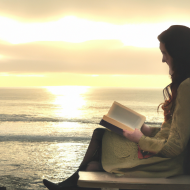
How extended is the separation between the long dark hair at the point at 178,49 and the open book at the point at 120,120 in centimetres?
33

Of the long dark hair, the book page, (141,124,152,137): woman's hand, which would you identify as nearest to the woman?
the long dark hair

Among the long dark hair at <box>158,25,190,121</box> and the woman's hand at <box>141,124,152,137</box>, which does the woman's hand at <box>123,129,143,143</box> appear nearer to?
the long dark hair at <box>158,25,190,121</box>

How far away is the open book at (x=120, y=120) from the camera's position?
198 centimetres

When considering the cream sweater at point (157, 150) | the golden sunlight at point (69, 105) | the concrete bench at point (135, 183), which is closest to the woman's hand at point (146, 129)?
the cream sweater at point (157, 150)

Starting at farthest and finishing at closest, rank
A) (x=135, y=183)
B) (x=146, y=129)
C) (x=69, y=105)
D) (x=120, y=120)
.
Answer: (x=69, y=105) → (x=146, y=129) → (x=120, y=120) → (x=135, y=183)

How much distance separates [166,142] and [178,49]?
0.73m

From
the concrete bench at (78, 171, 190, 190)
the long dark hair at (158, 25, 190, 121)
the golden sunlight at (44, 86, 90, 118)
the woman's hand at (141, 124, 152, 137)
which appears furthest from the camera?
the golden sunlight at (44, 86, 90, 118)

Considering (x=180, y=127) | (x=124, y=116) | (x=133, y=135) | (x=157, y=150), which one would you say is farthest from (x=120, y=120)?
(x=180, y=127)

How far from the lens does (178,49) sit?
1.94m

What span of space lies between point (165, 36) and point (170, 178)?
1128 millimetres

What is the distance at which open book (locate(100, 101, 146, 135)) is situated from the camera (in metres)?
1.98

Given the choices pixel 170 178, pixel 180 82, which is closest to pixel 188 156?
pixel 170 178

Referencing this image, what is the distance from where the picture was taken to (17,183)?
4.26 metres

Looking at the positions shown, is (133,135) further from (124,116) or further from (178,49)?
(178,49)
